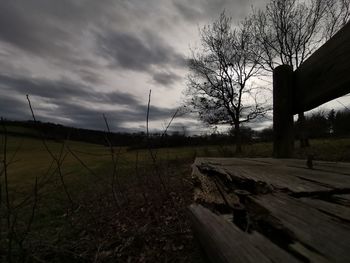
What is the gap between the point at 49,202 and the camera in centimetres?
745

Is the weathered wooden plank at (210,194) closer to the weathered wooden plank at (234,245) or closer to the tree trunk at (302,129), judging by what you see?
the weathered wooden plank at (234,245)

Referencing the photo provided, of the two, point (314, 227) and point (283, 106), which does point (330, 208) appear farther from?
point (283, 106)

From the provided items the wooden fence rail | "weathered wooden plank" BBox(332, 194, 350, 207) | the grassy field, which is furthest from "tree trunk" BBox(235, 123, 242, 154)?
"weathered wooden plank" BBox(332, 194, 350, 207)

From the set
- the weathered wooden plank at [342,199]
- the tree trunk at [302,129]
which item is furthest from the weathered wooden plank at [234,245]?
the tree trunk at [302,129]

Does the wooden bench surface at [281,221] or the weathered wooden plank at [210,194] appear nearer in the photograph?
the wooden bench surface at [281,221]

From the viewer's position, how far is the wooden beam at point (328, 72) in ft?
4.24

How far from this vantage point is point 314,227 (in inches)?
30.7

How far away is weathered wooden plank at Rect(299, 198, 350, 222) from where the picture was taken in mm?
848

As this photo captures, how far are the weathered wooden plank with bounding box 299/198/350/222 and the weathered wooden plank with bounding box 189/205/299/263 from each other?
0.88 ft

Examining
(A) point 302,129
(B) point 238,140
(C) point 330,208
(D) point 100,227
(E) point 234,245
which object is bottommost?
(D) point 100,227

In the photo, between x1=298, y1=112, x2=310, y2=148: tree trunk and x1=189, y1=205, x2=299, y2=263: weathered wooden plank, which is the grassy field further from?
x1=298, y1=112, x2=310, y2=148: tree trunk

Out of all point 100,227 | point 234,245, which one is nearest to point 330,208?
point 234,245

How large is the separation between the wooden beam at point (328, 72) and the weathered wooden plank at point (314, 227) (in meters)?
0.74

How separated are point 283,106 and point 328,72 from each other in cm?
90
